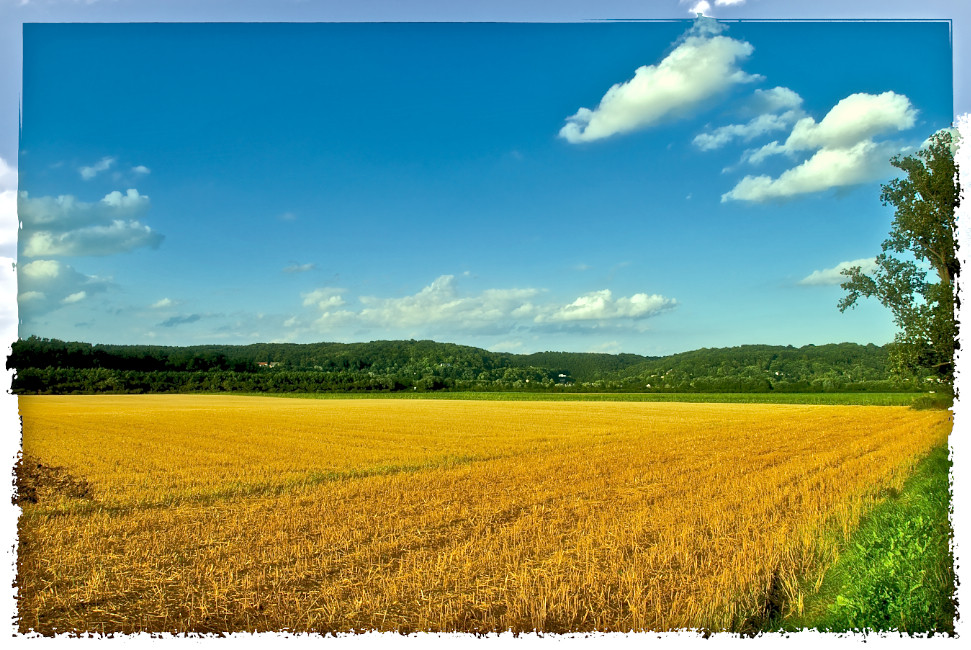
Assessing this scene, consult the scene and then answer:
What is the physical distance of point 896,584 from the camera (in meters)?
5.00

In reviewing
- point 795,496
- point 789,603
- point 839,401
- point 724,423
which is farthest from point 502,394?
point 789,603

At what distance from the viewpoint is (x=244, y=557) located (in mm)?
6996

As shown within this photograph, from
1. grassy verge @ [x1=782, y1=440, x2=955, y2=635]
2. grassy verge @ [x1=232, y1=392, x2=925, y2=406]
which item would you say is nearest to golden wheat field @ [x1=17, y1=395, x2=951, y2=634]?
grassy verge @ [x1=782, y1=440, x2=955, y2=635]

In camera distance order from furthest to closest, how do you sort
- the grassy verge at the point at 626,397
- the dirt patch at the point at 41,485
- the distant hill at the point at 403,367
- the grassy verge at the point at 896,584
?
the grassy verge at the point at 626,397, the distant hill at the point at 403,367, the dirt patch at the point at 41,485, the grassy verge at the point at 896,584

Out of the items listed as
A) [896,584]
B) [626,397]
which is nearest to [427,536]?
[896,584]

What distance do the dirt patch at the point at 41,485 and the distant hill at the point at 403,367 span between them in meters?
1.21

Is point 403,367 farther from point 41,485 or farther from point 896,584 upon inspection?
point 896,584

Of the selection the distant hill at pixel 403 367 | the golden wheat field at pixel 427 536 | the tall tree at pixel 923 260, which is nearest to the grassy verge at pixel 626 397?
the distant hill at pixel 403 367

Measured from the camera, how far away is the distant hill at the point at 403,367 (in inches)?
417

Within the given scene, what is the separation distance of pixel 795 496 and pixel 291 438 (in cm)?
1763

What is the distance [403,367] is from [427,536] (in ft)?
171

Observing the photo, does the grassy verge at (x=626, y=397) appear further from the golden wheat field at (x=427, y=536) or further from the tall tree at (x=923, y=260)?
the tall tree at (x=923, y=260)

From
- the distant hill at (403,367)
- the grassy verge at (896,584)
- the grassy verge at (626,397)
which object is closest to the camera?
the grassy verge at (896,584)

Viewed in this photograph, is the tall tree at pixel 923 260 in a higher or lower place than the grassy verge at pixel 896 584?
higher
